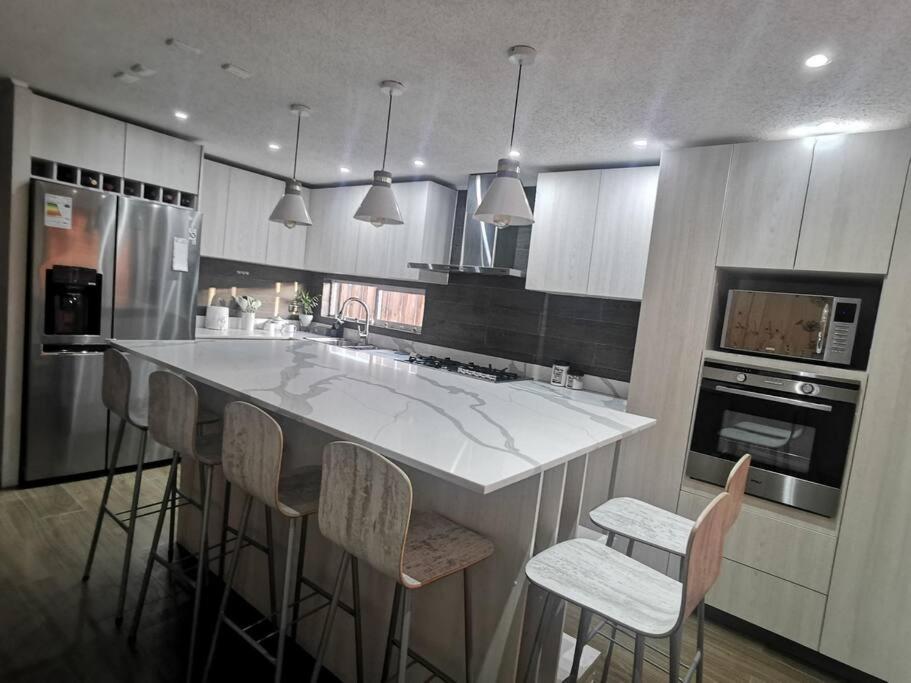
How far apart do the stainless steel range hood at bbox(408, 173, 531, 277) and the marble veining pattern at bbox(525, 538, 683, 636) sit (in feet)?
8.57

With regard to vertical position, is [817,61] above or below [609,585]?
above

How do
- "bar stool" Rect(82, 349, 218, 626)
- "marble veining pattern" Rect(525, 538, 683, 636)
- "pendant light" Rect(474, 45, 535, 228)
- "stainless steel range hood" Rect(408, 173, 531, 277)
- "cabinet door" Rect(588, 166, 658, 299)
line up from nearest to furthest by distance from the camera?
"marble veining pattern" Rect(525, 538, 683, 636), "pendant light" Rect(474, 45, 535, 228), "bar stool" Rect(82, 349, 218, 626), "cabinet door" Rect(588, 166, 658, 299), "stainless steel range hood" Rect(408, 173, 531, 277)

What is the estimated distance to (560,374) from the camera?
11.9ft

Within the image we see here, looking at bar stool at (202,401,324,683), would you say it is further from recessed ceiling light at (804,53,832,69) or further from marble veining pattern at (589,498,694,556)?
recessed ceiling light at (804,53,832,69)

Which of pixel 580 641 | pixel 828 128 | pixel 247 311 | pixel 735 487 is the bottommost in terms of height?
pixel 580 641

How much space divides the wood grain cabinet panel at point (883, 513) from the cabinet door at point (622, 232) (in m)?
1.17

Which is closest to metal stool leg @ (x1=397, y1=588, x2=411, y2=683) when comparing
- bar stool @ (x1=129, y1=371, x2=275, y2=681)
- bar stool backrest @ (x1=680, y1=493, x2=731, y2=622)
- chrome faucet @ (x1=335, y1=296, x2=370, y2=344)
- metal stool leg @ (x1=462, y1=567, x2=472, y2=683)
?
metal stool leg @ (x1=462, y1=567, x2=472, y2=683)

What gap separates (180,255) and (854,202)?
4.02 m

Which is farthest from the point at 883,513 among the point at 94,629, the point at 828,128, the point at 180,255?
the point at 180,255

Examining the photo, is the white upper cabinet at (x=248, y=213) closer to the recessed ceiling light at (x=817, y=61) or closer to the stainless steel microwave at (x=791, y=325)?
the stainless steel microwave at (x=791, y=325)

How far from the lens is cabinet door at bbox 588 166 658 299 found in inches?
121

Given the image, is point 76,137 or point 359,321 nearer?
point 76,137

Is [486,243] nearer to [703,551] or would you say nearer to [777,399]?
[777,399]

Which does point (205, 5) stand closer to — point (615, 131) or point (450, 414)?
point (450, 414)
